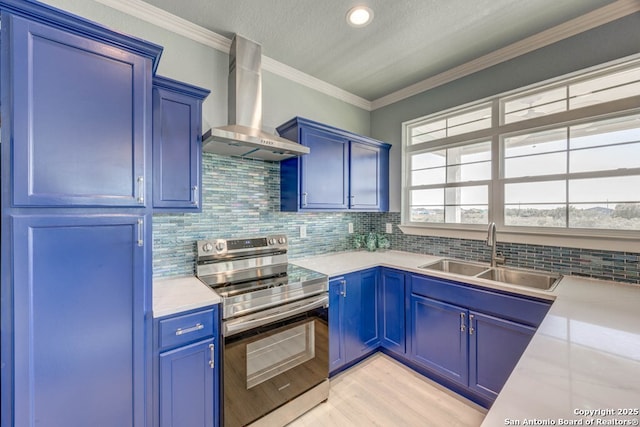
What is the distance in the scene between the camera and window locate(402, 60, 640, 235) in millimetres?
1862

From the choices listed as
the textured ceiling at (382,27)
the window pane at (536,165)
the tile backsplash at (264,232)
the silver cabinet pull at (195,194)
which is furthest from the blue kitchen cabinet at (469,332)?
the textured ceiling at (382,27)

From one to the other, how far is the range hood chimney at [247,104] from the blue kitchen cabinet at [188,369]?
116 cm

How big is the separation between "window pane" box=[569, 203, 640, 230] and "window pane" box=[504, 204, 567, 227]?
2.5 inches

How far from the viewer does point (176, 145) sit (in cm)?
169

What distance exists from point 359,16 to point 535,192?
6.53ft

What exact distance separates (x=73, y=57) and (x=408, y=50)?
2247 millimetres

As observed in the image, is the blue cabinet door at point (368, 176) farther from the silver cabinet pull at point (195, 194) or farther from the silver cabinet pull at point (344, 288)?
the silver cabinet pull at point (195, 194)

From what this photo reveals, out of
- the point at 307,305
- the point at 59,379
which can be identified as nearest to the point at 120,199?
the point at 59,379

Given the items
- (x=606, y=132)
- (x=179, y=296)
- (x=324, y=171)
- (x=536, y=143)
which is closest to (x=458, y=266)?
(x=536, y=143)

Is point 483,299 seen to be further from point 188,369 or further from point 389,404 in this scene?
point 188,369

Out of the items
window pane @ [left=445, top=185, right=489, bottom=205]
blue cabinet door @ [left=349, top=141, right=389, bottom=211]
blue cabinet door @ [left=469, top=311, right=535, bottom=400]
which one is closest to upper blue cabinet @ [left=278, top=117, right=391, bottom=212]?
blue cabinet door @ [left=349, top=141, right=389, bottom=211]

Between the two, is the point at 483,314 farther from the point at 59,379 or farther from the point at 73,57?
the point at 73,57

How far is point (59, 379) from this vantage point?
113 cm

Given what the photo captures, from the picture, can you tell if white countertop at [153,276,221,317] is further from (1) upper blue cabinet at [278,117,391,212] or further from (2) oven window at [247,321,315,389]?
(1) upper blue cabinet at [278,117,391,212]
